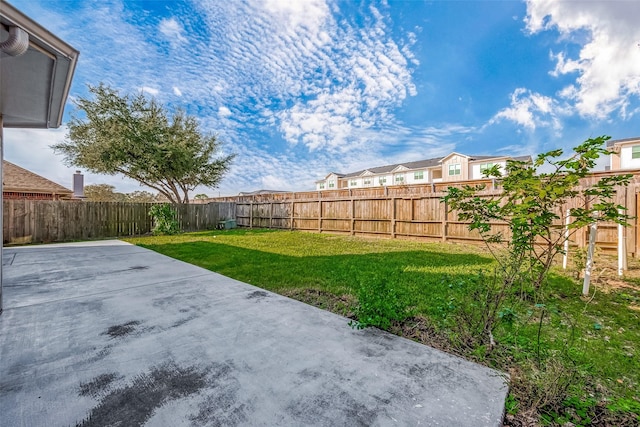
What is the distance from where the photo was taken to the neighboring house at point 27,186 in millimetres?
11836

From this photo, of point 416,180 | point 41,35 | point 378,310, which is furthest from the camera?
point 416,180

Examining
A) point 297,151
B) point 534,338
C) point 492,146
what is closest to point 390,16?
point 534,338

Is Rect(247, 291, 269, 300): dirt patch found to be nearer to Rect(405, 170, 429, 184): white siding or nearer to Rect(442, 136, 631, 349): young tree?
Rect(442, 136, 631, 349): young tree

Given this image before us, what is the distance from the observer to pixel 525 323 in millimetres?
2455

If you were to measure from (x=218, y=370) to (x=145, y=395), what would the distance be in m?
0.39

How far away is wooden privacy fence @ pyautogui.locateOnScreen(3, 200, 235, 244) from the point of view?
8391 millimetres

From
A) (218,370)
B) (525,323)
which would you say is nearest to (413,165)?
(525,323)

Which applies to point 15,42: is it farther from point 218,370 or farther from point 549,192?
point 549,192

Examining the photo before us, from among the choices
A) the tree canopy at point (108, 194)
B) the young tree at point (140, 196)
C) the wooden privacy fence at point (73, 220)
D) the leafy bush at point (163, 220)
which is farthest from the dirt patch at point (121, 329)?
the young tree at point (140, 196)

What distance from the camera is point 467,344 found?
6.85 feet

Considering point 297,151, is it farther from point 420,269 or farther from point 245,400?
point 245,400

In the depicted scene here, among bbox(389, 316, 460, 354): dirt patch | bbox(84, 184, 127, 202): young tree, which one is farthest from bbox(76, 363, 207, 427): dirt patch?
bbox(84, 184, 127, 202): young tree

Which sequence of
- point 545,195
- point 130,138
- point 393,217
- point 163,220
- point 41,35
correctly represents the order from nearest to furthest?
point 545,195 → point 41,35 → point 393,217 → point 163,220 → point 130,138

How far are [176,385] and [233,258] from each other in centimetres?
431
